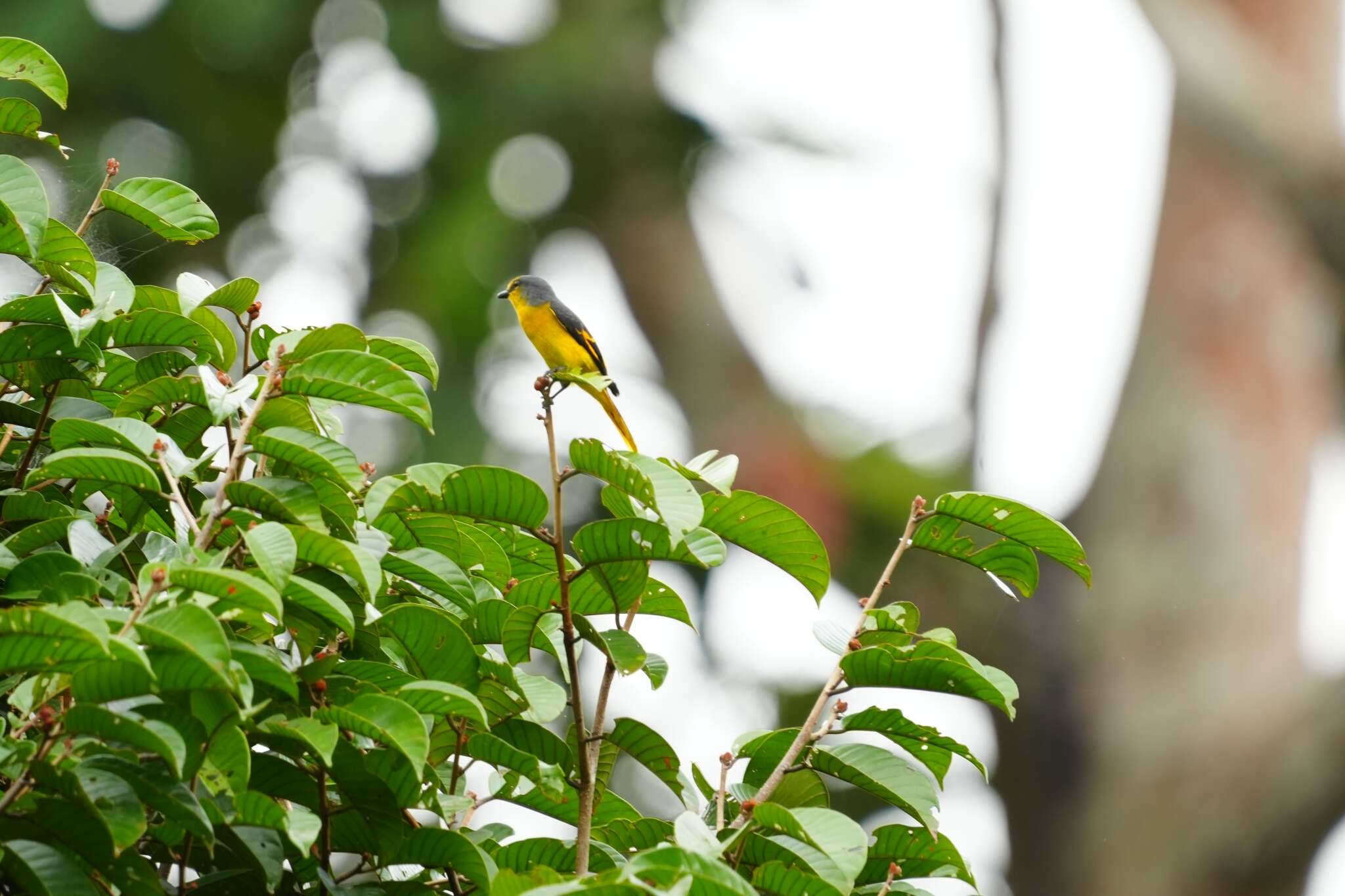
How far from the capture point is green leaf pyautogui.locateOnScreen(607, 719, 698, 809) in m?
1.85

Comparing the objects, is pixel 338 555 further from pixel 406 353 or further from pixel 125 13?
pixel 125 13

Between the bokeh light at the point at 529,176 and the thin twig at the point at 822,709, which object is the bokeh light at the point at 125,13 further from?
the thin twig at the point at 822,709

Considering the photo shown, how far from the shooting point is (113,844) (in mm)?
1340

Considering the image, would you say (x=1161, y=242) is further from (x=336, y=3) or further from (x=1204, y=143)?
Answer: (x=336, y=3)

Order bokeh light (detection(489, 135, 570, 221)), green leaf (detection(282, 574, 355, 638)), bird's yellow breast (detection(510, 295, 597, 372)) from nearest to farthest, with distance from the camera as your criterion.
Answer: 1. green leaf (detection(282, 574, 355, 638))
2. bird's yellow breast (detection(510, 295, 597, 372))
3. bokeh light (detection(489, 135, 570, 221))

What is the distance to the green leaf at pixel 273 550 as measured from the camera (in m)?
1.43

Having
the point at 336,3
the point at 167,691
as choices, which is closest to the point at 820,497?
the point at 336,3

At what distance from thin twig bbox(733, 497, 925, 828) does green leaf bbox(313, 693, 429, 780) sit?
394 millimetres

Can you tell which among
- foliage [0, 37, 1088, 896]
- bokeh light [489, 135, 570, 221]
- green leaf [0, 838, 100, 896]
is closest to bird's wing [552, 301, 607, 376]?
foliage [0, 37, 1088, 896]

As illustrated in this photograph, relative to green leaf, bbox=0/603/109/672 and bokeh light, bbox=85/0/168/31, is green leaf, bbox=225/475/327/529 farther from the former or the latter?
bokeh light, bbox=85/0/168/31

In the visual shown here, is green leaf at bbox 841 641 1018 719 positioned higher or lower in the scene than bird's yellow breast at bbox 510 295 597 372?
lower

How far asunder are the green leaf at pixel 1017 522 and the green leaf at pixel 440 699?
66 centimetres

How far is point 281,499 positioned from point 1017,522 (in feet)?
3.00

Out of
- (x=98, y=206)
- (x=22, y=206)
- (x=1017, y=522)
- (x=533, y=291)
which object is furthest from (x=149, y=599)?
(x=533, y=291)
